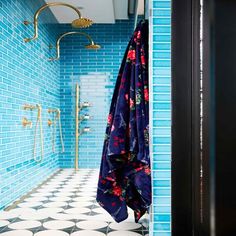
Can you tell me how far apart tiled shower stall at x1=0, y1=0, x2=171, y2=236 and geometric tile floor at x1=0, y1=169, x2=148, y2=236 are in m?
0.30

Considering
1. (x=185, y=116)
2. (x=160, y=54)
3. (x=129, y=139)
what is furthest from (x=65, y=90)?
(x=185, y=116)

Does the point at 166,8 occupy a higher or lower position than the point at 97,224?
higher

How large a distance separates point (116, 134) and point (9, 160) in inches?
70.3

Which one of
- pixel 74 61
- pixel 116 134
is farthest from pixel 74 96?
pixel 116 134

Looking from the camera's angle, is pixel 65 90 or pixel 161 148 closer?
pixel 161 148

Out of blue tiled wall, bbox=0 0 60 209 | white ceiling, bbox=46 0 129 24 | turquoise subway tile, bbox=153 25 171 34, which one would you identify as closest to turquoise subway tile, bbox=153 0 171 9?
turquoise subway tile, bbox=153 25 171 34

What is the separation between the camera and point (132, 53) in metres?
2.14

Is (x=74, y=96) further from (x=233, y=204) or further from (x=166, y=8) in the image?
(x=233, y=204)

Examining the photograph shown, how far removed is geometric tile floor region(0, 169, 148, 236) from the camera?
2455mm

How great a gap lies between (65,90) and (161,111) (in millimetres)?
4165

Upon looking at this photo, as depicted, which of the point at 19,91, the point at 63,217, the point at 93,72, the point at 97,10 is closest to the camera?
the point at 63,217

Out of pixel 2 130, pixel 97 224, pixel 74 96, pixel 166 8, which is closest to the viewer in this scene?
pixel 166 8

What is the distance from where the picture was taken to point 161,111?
6.05 ft

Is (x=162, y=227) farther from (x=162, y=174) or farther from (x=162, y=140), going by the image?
(x=162, y=140)
